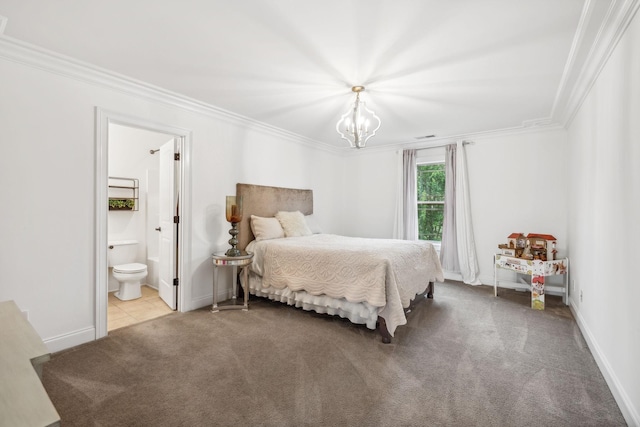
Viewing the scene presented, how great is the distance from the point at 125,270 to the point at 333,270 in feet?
9.04

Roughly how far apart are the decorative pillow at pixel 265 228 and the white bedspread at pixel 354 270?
132mm

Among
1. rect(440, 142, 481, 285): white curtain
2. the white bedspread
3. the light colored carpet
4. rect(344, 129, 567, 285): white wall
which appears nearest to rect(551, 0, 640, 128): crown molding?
rect(344, 129, 567, 285): white wall

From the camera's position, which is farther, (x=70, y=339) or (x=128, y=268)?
(x=128, y=268)

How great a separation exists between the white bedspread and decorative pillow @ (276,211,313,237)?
0.43 metres

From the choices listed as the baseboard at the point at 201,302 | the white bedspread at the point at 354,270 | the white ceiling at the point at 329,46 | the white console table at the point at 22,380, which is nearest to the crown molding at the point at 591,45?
the white ceiling at the point at 329,46

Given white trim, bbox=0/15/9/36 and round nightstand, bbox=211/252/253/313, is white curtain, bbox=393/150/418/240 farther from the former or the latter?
white trim, bbox=0/15/9/36

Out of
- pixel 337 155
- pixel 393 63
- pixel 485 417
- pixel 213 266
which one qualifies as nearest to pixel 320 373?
pixel 485 417

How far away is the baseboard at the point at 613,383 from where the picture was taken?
1.65 meters

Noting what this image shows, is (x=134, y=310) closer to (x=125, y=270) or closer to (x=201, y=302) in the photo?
(x=125, y=270)

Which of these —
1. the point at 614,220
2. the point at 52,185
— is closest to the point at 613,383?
the point at 614,220

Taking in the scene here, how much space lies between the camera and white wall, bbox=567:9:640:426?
169cm

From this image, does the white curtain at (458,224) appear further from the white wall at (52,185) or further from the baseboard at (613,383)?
the white wall at (52,185)

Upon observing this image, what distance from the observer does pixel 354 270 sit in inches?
115

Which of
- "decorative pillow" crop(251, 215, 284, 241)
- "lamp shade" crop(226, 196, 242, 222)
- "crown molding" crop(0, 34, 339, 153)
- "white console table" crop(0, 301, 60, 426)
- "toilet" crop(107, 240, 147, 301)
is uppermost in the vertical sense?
"crown molding" crop(0, 34, 339, 153)
